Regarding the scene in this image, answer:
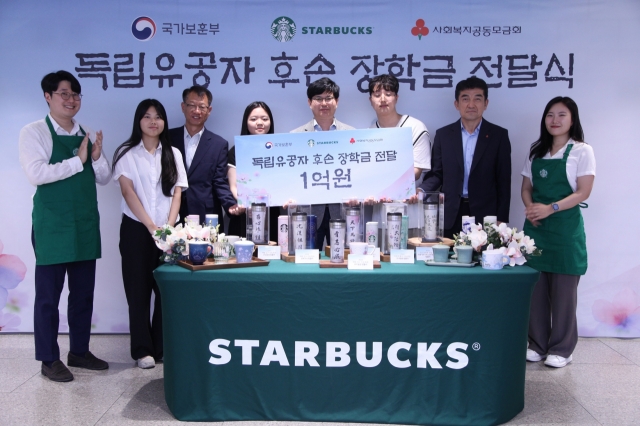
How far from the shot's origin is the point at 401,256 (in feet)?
8.95

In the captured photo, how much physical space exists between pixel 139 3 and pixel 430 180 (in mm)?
2398

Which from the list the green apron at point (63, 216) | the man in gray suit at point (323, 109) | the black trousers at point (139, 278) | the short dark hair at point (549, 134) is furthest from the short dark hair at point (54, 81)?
the short dark hair at point (549, 134)

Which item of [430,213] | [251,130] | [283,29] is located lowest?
[430,213]

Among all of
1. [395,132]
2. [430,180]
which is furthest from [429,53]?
[395,132]

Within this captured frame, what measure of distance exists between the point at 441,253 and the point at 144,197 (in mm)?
1779

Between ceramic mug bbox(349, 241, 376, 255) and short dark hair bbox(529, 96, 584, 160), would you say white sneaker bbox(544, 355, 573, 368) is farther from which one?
ceramic mug bbox(349, 241, 376, 255)

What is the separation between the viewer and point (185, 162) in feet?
12.2

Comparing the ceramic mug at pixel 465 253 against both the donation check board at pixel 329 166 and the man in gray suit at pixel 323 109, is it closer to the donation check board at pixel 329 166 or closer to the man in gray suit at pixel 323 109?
the donation check board at pixel 329 166

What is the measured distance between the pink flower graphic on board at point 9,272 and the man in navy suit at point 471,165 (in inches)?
116

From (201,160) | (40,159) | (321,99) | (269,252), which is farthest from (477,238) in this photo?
(40,159)

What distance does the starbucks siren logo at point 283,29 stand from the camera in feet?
13.4

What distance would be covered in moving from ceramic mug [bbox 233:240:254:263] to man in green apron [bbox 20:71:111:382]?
1187mm

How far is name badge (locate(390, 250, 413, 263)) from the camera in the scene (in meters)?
2.72

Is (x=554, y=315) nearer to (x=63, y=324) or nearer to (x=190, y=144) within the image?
(x=190, y=144)
